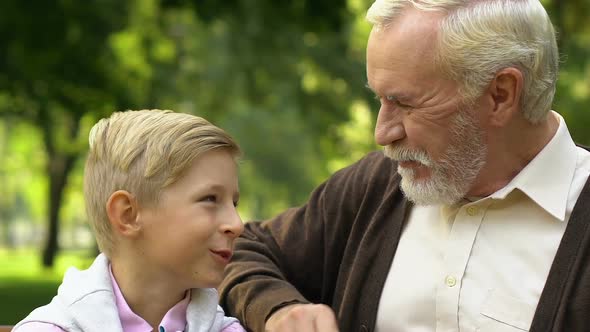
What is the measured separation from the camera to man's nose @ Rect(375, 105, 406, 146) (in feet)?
9.73

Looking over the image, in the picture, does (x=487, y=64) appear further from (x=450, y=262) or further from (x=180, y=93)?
(x=180, y=93)

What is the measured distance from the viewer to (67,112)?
14.3 metres

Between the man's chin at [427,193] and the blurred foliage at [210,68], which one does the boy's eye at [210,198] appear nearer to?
the man's chin at [427,193]

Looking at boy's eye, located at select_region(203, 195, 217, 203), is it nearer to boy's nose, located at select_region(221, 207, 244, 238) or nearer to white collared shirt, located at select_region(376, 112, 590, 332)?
boy's nose, located at select_region(221, 207, 244, 238)

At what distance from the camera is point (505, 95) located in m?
2.99

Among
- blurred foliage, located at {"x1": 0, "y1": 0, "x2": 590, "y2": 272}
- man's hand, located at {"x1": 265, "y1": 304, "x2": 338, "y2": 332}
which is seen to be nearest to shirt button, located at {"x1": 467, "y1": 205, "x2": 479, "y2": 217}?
man's hand, located at {"x1": 265, "y1": 304, "x2": 338, "y2": 332}

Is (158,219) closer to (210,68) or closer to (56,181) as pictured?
(210,68)

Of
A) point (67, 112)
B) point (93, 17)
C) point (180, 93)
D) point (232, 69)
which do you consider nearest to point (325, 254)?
point (93, 17)

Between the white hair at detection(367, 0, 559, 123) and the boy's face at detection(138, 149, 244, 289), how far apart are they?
29.7 inches

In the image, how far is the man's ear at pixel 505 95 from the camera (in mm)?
2961

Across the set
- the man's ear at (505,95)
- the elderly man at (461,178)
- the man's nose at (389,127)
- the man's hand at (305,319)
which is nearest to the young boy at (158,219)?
the man's hand at (305,319)

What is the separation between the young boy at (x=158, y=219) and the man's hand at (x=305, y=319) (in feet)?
0.64

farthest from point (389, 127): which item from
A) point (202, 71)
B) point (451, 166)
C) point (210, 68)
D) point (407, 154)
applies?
point (202, 71)

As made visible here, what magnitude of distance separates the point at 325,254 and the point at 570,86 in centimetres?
1372
